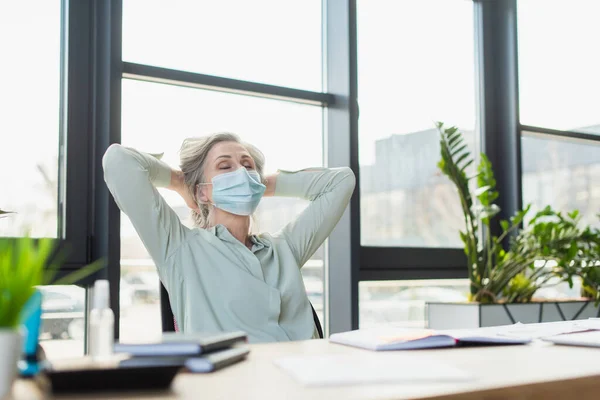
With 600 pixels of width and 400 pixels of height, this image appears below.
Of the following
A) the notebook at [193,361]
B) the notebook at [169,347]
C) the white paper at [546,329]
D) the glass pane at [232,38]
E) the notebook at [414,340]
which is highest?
the glass pane at [232,38]

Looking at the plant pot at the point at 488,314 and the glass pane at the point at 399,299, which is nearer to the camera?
the plant pot at the point at 488,314

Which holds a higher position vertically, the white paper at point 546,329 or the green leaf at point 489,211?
the green leaf at point 489,211

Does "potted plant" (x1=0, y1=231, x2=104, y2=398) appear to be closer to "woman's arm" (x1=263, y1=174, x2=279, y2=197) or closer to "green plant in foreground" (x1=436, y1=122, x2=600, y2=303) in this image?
"woman's arm" (x1=263, y1=174, x2=279, y2=197)

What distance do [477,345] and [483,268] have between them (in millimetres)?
1852

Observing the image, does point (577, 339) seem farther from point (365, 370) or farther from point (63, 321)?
point (63, 321)

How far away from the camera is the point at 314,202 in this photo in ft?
7.84

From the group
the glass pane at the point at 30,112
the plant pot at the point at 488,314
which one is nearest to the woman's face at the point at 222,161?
the glass pane at the point at 30,112

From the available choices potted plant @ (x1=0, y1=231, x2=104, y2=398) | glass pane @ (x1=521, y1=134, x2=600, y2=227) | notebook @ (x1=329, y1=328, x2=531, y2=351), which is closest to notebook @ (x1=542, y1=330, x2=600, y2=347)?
notebook @ (x1=329, y1=328, x2=531, y2=351)

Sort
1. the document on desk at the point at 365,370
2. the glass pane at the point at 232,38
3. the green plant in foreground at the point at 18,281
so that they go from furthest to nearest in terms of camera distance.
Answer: the glass pane at the point at 232,38
the document on desk at the point at 365,370
the green plant in foreground at the point at 18,281

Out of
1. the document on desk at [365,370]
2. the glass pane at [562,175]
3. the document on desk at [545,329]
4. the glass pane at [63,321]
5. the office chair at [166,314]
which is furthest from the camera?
the glass pane at [562,175]

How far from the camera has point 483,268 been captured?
319cm

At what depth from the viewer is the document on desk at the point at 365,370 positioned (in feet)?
2.99

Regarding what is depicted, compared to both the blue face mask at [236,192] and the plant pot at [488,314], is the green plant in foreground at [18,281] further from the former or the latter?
the plant pot at [488,314]

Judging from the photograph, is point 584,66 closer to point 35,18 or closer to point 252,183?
point 252,183
